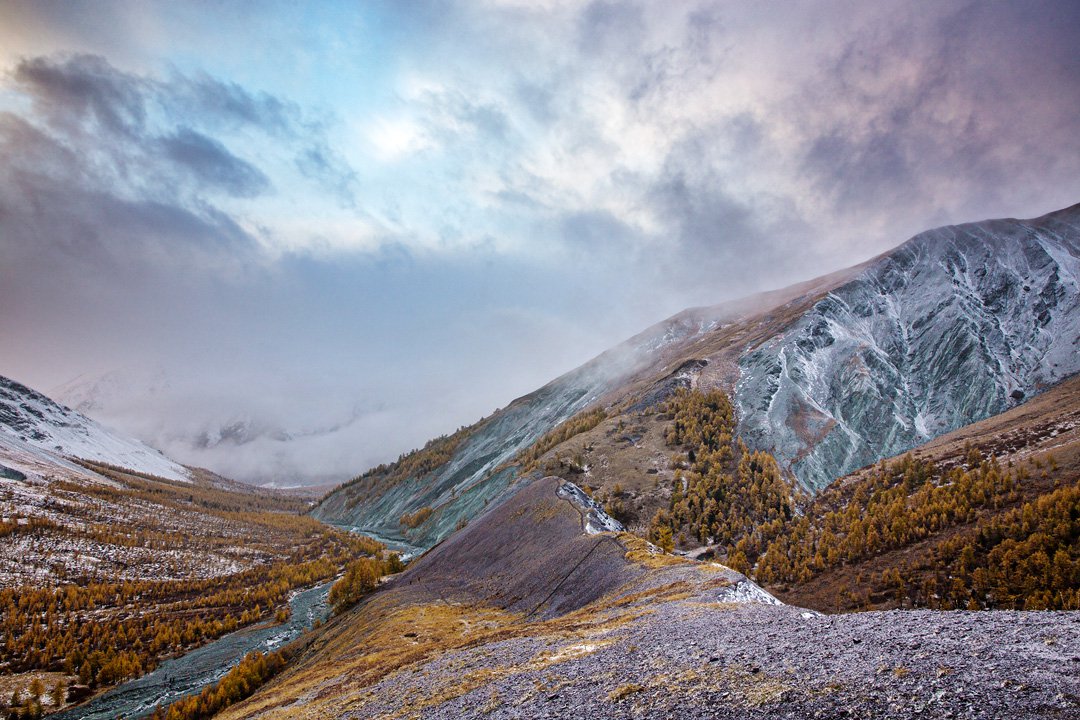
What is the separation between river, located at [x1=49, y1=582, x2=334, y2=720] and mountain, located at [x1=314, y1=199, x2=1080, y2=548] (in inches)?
1676

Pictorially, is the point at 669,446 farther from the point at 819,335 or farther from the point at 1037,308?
the point at 1037,308

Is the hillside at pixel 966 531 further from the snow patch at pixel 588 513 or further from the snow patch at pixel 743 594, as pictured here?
the snow patch at pixel 743 594

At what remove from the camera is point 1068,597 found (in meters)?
34.5

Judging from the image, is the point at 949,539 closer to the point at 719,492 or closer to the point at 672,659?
the point at 719,492

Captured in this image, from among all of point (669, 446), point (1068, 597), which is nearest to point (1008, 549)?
point (1068, 597)

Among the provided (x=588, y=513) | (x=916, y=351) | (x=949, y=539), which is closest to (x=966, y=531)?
(x=949, y=539)

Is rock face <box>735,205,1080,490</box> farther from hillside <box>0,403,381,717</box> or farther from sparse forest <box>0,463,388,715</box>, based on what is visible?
hillside <box>0,403,381,717</box>

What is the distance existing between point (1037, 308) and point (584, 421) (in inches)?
4763

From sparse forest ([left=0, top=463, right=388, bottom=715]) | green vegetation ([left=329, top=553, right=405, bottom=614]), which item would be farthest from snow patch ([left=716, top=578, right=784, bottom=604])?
sparse forest ([left=0, top=463, right=388, bottom=715])

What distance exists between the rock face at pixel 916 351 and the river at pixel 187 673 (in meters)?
92.4

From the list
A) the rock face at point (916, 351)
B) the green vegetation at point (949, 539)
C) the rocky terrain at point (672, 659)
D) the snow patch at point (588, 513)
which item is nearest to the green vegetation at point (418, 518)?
the snow patch at point (588, 513)

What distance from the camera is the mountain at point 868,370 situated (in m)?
102

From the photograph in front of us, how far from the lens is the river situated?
5244cm

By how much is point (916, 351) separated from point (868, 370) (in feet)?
64.4
